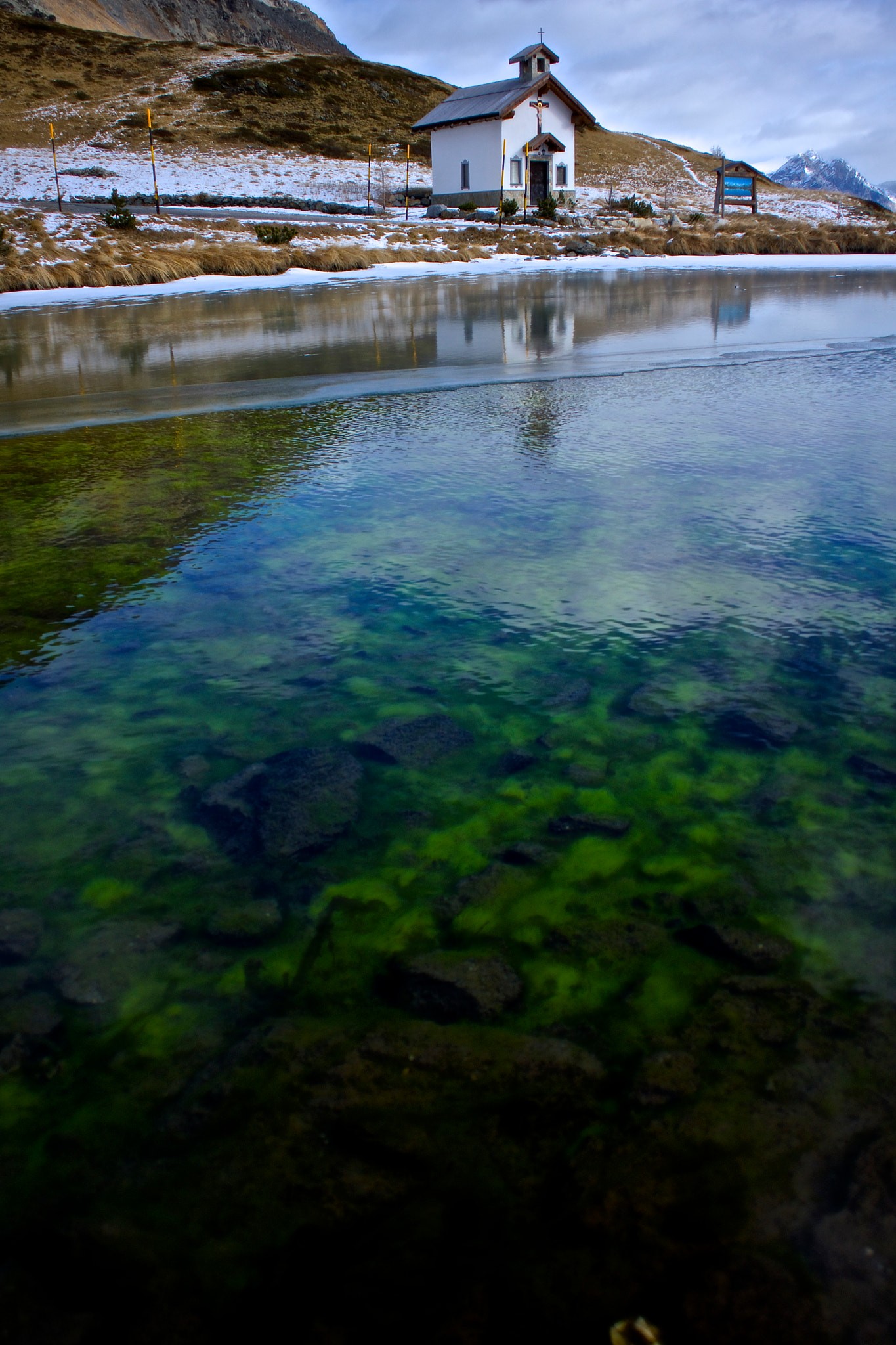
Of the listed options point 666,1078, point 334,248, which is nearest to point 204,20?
point 334,248

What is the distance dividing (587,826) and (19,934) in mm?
1600

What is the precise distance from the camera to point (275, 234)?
27609 millimetres

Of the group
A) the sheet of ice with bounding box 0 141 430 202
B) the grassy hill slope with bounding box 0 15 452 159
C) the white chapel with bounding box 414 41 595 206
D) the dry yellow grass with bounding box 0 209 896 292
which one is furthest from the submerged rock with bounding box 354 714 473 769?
the grassy hill slope with bounding box 0 15 452 159

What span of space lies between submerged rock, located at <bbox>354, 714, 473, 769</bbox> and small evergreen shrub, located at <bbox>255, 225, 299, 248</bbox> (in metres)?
28.1

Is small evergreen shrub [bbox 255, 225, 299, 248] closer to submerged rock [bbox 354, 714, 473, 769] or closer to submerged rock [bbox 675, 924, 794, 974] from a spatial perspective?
submerged rock [bbox 354, 714, 473, 769]

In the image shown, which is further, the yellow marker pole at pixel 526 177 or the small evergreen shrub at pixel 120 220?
the yellow marker pole at pixel 526 177

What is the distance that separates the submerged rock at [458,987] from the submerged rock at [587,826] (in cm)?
54

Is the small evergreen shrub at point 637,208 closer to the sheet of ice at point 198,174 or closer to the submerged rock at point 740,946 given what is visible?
the sheet of ice at point 198,174

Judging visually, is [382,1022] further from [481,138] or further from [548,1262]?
[481,138]

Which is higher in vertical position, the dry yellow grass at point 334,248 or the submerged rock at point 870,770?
the dry yellow grass at point 334,248

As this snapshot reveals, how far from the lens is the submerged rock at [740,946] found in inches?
81.1

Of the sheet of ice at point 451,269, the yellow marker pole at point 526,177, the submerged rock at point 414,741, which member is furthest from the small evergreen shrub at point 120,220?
the submerged rock at point 414,741

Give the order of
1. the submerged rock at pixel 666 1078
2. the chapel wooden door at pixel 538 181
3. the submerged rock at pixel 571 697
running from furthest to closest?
the chapel wooden door at pixel 538 181, the submerged rock at pixel 571 697, the submerged rock at pixel 666 1078

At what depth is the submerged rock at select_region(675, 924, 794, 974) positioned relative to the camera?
206 centimetres
